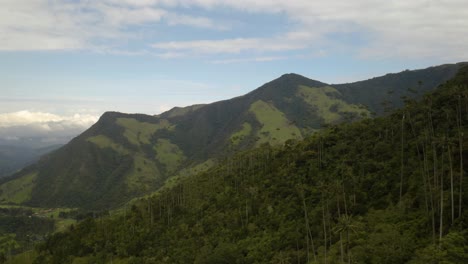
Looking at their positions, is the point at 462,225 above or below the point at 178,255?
above

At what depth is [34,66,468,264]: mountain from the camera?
70.4 meters

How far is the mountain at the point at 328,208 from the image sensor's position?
70438mm

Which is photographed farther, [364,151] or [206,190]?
[206,190]

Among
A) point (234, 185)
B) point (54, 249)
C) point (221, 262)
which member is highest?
point (234, 185)

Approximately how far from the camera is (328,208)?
97188 mm

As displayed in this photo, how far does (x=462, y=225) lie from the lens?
65.1m

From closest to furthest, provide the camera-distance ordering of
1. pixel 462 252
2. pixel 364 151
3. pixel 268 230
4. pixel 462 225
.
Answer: pixel 462 252 < pixel 462 225 < pixel 268 230 < pixel 364 151

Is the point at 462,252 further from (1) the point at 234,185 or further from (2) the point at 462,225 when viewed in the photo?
(1) the point at 234,185

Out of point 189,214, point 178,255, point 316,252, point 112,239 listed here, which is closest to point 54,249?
point 112,239

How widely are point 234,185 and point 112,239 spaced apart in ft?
197

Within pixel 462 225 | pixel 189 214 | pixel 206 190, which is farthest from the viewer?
pixel 206 190

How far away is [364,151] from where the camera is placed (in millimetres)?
119688

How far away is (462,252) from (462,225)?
1478cm

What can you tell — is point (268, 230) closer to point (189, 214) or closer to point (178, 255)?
point (178, 255)
